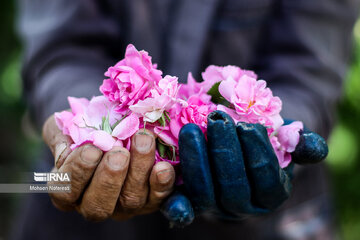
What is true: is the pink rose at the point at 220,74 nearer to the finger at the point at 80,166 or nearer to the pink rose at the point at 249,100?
the pink rose at the point at 249,100

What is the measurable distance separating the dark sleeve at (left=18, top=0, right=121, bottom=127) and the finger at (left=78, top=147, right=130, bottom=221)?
0.52 metres

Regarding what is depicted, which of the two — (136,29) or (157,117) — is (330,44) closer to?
(136,29)

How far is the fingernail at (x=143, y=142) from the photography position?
71cm

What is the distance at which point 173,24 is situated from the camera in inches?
51.3

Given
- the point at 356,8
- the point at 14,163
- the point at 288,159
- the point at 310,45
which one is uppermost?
the point at 14,163

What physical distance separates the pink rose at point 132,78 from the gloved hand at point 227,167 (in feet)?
0.37

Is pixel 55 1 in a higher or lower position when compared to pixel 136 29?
higher

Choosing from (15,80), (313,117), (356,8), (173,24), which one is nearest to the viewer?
(313,117)

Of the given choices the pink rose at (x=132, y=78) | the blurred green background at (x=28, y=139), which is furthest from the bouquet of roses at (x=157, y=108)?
the blurred green background at (x=28, y=139)

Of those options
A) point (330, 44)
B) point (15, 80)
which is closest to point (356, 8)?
point (330, 44)

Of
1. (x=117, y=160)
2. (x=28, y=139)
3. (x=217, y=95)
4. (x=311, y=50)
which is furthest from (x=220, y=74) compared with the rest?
(x=28, y=139)

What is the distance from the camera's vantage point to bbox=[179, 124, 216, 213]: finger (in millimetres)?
698

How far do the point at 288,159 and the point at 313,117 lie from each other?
437 millimetres

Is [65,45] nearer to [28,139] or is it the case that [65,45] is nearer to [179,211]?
[179,211]
